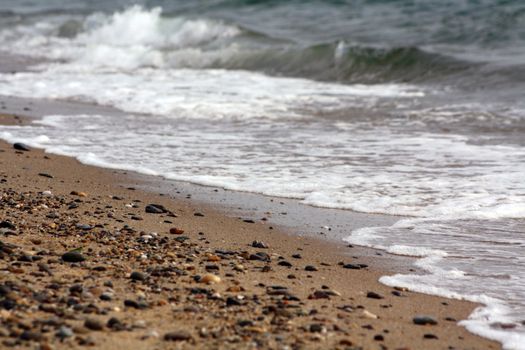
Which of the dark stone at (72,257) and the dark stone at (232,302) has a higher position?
the dark stone at (72,257)

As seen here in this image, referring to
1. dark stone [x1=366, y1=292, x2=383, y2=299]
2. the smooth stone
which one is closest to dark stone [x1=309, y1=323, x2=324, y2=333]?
dark stone [x1=366, y1=292, x2=383, y2=299]

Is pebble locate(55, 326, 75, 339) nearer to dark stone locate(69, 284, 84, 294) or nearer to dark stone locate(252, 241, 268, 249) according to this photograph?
dark stone locate(69, 284, 84, 294)

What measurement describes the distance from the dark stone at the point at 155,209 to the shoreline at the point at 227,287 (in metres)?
0.06

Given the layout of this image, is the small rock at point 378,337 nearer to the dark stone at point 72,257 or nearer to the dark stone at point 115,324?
the dark stone at point 115,324

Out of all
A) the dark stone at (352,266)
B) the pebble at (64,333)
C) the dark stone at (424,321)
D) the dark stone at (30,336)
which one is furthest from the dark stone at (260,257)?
the dark stone at (30,336)

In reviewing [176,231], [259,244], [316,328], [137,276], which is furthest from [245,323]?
[176,231]

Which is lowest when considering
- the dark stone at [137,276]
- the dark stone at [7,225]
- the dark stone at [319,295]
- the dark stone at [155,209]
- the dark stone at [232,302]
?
the dark stone at [319,295]

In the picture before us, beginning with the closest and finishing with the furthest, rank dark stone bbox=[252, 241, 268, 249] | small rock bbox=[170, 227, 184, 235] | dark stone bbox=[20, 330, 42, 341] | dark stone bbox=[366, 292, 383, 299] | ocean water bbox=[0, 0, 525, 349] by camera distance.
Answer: dark stone bbox=[20, 330, 42, 341]
dark stone bbox=[366, 292, 383, 299]
dark stone bbox=[252, 241, 268, 249]
small rock bbox=[170, 227, 184, 235]
ocean water bbox=[0, 0, 525, 349]

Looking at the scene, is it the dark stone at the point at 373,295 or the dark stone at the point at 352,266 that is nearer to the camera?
the dark stone at the point at 373,295

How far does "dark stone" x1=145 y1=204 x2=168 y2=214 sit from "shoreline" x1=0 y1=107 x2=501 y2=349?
0.06 m

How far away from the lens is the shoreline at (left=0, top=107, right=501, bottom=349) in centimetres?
343

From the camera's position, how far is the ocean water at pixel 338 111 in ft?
17.5

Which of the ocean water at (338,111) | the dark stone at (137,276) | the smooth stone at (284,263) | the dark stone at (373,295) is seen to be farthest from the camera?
the ocean water at (338,111)

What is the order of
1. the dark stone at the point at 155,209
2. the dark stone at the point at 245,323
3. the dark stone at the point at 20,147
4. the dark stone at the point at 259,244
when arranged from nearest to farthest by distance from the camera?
the dark stone at the point at 245,323 → the dark stone at the point at 259,244 → the dark stone at the point at 155,209 → the dark stone at the point at 20,147
